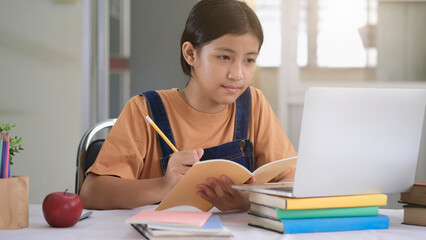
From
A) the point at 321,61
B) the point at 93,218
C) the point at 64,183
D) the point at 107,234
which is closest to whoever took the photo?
the point at 107,234

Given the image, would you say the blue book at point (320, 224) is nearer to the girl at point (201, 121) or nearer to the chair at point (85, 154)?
the girl at point (201, 121)

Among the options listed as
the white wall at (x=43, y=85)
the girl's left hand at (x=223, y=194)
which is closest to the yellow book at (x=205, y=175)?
the girl's left hand at (x=223, y=194)

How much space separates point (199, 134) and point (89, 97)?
165 centimetres

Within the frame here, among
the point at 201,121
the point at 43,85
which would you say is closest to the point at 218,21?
the point at 201,121

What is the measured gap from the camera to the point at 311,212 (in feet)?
2.79

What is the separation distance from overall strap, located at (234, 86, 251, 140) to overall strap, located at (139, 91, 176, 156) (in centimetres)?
19

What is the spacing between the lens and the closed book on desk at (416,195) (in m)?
0.95

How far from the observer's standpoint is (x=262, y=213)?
34.9 inches

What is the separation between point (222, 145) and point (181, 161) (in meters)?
0.32

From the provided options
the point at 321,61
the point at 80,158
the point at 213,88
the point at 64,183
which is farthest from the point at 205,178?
the point at 321,61

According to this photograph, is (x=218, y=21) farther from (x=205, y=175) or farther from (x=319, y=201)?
(x=319, y=201)

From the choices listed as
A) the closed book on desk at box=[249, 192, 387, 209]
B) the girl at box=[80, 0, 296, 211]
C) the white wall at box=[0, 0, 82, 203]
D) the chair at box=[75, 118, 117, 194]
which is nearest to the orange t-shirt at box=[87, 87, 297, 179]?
the girl at box=[80, 0, 296, 211]

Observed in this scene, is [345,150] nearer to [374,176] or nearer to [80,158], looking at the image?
[374,176]

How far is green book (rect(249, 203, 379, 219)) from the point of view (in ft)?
2.76
